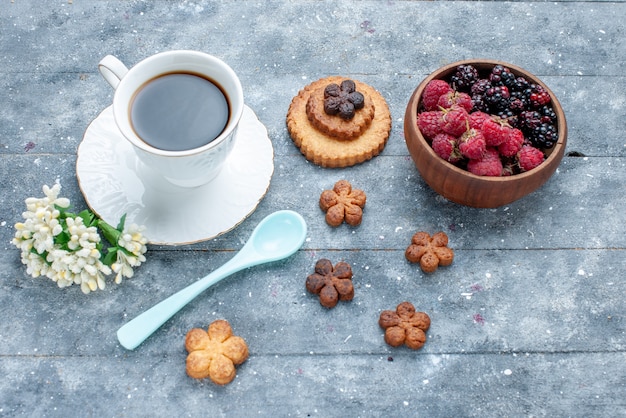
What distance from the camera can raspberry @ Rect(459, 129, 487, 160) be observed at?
1168 mm

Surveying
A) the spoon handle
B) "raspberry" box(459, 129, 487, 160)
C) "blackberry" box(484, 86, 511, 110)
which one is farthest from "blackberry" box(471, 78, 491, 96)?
the spoon handle

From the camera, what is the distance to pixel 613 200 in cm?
136

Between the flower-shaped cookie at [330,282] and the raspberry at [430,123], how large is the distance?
271 mm

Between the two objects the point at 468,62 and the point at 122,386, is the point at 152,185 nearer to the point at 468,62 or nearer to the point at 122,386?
the point at 122,386

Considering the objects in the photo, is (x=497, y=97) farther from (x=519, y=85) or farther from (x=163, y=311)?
(x=163, y=311)

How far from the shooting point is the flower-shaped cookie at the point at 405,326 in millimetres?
1176

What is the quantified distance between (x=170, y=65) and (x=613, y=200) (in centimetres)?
86

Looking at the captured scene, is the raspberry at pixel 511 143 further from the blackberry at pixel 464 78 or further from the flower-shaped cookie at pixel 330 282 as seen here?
the flower-shaped cookie at pixel 330 282

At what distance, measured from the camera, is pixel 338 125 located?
1349 millimetres

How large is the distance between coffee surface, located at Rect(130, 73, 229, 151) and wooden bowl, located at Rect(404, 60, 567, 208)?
1.10 ft

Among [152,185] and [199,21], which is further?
[199,21]

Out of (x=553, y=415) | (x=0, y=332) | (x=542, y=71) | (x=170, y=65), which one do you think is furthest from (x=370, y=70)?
(x=0, y=332)

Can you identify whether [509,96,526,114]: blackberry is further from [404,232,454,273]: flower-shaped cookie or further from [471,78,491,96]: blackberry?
[404,232,454,273]: flower-shaped cookie

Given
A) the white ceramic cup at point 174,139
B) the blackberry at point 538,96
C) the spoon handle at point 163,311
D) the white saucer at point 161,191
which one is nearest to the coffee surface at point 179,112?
the white ceramic cup at point 174,139
